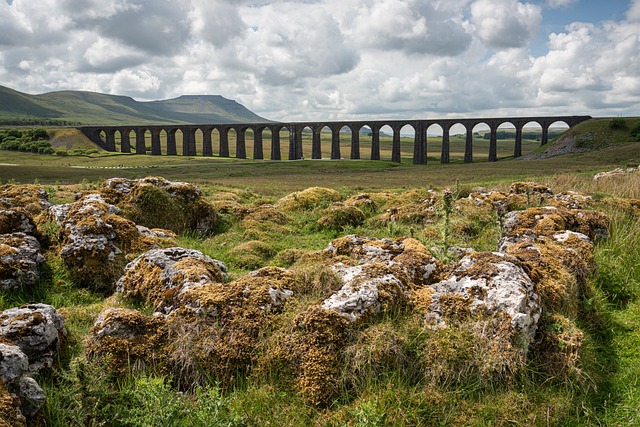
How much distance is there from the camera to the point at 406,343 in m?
4.03

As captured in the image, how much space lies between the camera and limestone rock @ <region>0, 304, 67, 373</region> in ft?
12.8

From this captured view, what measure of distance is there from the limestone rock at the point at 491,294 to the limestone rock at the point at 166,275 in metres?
2.81

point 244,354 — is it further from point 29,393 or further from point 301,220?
point 301,220

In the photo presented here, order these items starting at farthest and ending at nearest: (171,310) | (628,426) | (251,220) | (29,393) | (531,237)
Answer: (251,220)
(531,237)
(171,310)
(628,426)
(29,393)

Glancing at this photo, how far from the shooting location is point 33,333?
397 cm

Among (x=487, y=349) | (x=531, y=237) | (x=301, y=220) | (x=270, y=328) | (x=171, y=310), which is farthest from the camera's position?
(x=301, y=220)

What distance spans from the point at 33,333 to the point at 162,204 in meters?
7.24

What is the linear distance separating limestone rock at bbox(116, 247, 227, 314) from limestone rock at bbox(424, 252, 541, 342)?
2.81m

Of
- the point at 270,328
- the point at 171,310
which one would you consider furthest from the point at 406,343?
the point at 171,310

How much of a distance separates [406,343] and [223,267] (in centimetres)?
340

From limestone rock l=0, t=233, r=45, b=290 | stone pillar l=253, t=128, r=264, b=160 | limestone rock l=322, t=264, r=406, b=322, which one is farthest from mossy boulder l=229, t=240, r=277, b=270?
stone pillar l=253, t=128, r=264, b=160

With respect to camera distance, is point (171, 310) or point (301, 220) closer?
point (171, 310)

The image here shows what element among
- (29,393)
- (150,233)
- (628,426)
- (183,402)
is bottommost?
(628,426)

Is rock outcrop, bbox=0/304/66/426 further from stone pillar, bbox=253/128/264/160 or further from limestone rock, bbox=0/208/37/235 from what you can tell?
stone pillar, bbox=253/128/264/160
